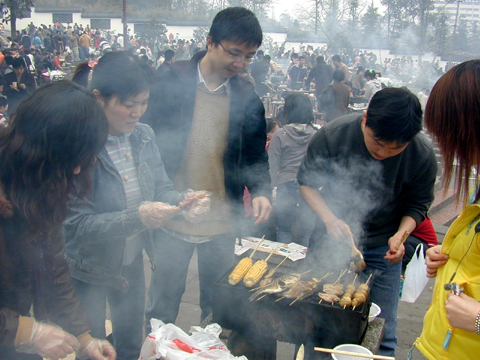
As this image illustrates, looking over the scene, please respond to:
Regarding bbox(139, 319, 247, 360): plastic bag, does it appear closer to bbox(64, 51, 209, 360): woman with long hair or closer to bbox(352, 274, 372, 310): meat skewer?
bbox(64, 51, 209, 360): woman with long hair

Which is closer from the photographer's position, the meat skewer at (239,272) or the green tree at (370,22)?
the meat skewer at (239,272)

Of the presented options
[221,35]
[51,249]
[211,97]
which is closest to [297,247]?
[211,97]

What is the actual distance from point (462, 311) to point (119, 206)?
1839 mm

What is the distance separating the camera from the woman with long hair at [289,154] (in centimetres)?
489

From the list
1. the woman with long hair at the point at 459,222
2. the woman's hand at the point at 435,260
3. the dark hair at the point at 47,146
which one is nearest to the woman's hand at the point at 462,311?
the woman with long hair at the point at 459,222

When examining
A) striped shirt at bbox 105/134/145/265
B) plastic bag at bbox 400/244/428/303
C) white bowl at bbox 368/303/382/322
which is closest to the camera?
striped shirt at bbox 105/134/145/265

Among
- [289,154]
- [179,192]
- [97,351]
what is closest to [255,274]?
[179,192]

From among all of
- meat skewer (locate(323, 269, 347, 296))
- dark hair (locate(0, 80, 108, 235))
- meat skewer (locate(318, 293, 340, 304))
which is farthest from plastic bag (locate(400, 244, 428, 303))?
dark hair (locate(0, 80, 108, 235))

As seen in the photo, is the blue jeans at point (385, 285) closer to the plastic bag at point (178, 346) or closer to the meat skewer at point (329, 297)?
the meat skewer at point (329, 297)

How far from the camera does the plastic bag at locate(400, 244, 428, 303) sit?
3199mm

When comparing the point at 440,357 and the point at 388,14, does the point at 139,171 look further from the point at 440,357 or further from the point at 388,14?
the point at 388,14

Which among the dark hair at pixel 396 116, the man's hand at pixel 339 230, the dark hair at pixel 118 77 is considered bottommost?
the man's hand at pixel 339 230

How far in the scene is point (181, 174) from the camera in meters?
2.77

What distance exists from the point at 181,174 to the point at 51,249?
118 cm
